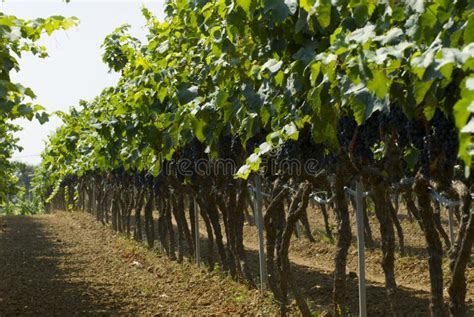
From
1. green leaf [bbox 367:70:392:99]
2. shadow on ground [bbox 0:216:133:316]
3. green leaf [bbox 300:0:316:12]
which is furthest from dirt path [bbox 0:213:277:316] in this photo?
green leaf [bbox 367:70:392:99]

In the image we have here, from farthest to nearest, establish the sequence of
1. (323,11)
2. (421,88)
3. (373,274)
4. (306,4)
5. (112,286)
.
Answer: (373,274)
(112,286)
(306,4)
(323,11)
(421,88)

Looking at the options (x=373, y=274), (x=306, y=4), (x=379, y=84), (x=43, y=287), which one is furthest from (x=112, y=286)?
(x=379, y=84)

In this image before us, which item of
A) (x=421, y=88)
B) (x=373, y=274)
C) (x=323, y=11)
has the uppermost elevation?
(x=323, y=11)

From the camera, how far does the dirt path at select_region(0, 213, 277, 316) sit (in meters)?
9.51

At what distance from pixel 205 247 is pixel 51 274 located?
5.90 meters

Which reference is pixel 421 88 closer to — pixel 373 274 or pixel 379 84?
pixel 379 84

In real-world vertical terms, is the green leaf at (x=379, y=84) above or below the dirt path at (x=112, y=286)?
above

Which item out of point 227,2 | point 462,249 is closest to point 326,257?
point 462,249

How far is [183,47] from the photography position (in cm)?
775

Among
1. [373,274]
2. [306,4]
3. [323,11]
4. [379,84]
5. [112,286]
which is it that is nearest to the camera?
[379,84]

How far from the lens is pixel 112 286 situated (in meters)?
11.7

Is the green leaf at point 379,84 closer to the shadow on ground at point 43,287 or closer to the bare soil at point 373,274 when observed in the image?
the bare soil at point 373,274

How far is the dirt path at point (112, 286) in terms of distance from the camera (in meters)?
9.51

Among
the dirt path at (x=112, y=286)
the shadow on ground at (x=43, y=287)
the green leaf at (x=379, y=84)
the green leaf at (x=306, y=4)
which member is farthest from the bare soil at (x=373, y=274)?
the green leaf at (x=379, y=84)
